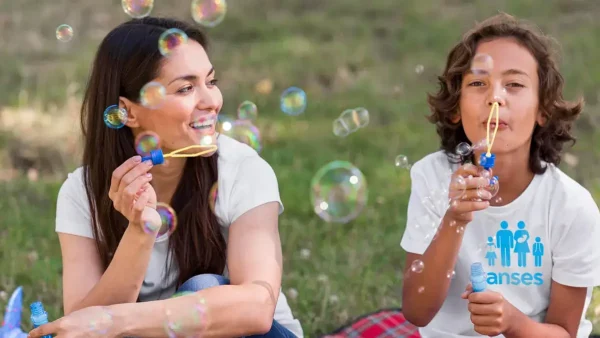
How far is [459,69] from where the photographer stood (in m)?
2.62

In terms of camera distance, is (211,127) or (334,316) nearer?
(211,127)

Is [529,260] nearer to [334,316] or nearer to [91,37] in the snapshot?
[334,316]

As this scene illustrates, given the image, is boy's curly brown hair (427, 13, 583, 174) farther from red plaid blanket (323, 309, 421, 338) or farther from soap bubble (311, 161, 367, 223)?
red plaid blanket (323, 309, 421, 338)

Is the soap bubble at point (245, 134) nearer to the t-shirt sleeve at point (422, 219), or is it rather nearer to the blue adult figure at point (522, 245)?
the t-shirt sleeve at point (422, 219)

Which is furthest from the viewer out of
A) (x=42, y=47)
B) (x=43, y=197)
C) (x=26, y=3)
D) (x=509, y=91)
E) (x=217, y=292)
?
(x=26, y=3)

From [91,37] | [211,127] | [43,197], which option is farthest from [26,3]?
[211,127]

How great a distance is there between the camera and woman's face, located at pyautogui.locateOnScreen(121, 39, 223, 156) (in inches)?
94.8

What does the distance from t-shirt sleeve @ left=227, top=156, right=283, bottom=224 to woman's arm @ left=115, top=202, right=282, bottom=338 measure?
10 centimetres

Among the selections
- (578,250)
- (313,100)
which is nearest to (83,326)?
(578,250)

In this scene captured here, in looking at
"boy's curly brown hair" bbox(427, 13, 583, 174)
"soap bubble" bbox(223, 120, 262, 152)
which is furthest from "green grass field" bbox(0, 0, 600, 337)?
"boy's curly brown hair" bbox(427, 13, 583, 174)

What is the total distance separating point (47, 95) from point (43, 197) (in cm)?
159

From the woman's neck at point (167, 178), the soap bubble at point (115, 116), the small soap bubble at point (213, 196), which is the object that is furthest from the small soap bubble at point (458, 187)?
the soap bubble at point (115, 116)

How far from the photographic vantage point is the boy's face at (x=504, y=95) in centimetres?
247

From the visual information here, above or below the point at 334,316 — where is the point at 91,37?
above
